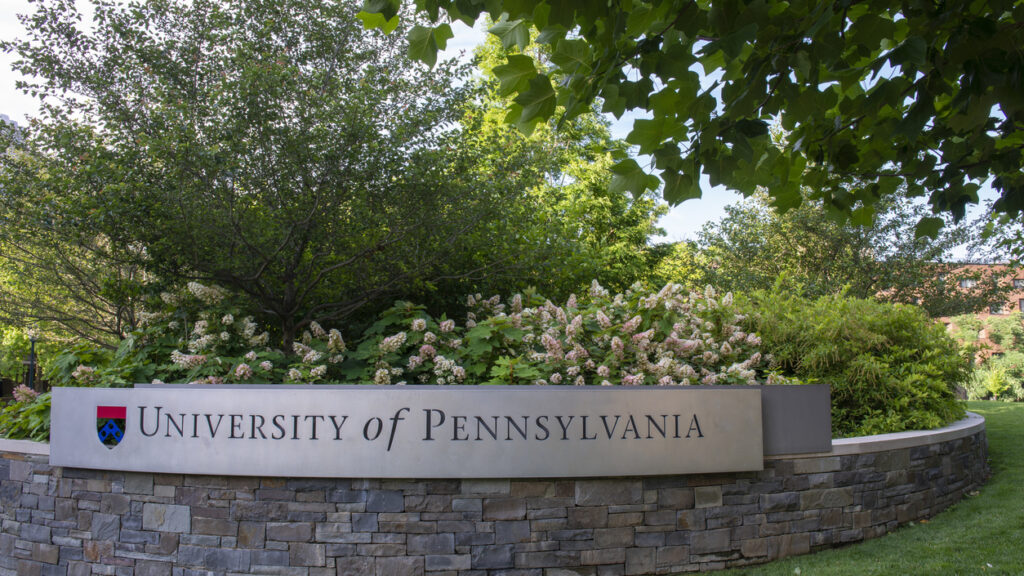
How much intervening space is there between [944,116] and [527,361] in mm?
2999

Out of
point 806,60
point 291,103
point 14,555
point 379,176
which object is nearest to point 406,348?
point 379,176

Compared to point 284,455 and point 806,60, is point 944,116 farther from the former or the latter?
point 284,455

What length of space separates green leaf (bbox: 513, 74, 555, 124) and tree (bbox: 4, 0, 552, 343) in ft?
10.5

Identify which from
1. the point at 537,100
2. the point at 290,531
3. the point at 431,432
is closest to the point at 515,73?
→ the point at 537,100

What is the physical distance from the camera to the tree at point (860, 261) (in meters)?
13.0

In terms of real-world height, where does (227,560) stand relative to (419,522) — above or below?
below

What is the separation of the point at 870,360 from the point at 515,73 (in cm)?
453

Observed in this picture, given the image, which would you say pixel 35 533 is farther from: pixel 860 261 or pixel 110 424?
pixel 860 261

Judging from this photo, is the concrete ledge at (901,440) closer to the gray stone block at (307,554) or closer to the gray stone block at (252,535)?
the gray stone block at (307,554)

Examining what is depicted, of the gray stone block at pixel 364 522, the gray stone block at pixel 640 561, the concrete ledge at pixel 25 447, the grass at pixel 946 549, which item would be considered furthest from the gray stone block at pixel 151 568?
the grass at pixel 946 549

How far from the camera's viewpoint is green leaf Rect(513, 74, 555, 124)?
2.32 metres

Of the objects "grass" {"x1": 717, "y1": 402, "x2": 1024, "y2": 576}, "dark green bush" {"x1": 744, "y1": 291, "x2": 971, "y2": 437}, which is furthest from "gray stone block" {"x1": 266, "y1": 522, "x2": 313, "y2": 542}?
"dark green bush" {"x1": 744, "y1": 291, "x2": 971, "y2": 437}

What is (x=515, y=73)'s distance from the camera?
238cm

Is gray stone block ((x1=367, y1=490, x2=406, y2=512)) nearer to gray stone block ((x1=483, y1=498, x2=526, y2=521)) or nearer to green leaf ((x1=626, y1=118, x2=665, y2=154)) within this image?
gray stone block ((x1=483, y1=498, x2=526, y2=521))
